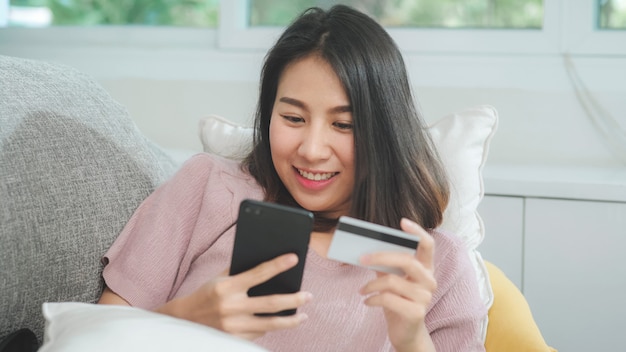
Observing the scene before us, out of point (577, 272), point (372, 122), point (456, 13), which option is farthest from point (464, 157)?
point (456, 13)

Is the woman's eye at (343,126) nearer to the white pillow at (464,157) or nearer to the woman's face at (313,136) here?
the woman's face at (313,136)

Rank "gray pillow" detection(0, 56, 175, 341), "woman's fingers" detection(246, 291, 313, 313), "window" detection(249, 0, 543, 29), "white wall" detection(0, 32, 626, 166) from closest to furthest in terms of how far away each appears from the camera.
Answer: "woman's fingers" detection(246, 291, 313, 313)
"gray pillow" detection(0, 56, 175, 341)
"white wall" detection(0, 32, 626, 166)
"window" detection(249, 0, 543, 29)

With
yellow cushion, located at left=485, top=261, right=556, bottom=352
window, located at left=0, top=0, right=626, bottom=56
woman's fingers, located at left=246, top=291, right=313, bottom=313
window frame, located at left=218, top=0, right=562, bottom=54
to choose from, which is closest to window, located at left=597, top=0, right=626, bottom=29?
window, located at left=0, top=0, right=626, bottom=56

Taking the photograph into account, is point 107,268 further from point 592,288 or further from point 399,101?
point 592,288

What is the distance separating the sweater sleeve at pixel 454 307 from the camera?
1.15 meters

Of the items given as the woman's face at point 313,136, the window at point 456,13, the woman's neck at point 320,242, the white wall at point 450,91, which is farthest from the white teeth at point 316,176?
the window at point 456,13

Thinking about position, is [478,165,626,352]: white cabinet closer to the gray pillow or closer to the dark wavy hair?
the dark wavy hair

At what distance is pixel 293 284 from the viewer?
88cm

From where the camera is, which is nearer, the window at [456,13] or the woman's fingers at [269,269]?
the woman's fingers at [269,269]

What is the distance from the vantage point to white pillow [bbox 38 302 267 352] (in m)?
0.76

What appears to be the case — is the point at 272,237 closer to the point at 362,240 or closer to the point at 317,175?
the point at 362,240

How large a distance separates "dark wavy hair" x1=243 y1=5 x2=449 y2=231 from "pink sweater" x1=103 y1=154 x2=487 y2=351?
0.25ft

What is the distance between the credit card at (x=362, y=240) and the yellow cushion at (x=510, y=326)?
0.41m

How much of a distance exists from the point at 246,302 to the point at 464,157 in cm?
65
